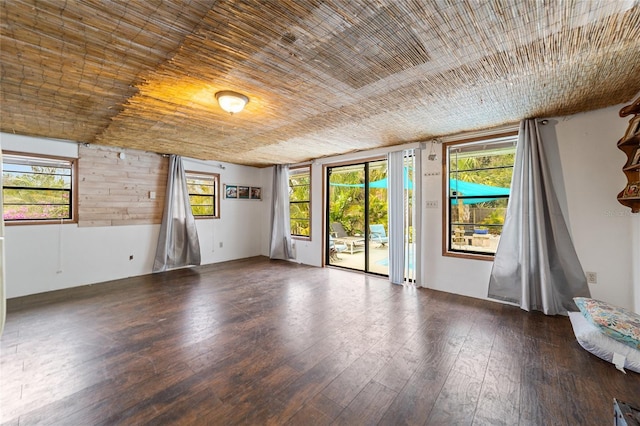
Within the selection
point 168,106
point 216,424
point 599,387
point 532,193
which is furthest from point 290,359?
point 532,193

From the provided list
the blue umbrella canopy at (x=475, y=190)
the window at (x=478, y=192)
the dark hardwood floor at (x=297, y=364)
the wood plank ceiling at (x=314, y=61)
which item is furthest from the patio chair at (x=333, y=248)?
the wood plank ceiling at (x=314, y=61)

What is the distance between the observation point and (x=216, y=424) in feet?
5.20

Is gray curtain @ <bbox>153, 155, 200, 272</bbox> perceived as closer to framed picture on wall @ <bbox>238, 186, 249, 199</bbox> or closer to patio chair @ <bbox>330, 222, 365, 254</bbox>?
framed picture on wall @ <bbox>238, 186, 249, 199</bbox>

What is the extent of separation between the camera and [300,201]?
6289 millimetres

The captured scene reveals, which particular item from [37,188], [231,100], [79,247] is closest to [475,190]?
[231,100]

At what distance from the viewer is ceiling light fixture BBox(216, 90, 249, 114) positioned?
2.50 m

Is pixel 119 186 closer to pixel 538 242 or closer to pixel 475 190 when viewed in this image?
pixel 475 190

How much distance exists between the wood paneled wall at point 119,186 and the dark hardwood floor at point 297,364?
1.56m

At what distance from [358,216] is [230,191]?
3150mm

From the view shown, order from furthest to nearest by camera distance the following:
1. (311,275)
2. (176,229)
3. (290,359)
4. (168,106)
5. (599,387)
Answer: (176,229) < (311,275) < (168,106) < (290,359) < (599,387)

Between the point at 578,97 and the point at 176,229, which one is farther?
the point at 176,229

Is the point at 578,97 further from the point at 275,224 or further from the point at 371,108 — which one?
the point at 275,224

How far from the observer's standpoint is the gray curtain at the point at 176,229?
517 centimetres

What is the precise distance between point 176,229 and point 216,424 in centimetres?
449
